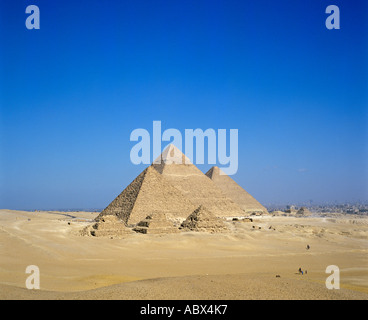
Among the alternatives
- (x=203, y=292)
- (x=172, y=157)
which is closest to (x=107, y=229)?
(x=203, y=292)

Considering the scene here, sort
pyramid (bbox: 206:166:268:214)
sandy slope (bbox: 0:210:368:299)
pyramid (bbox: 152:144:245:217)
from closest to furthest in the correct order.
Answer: sandy slope (bbox: 0:210:368:299) < pyramid (bbox: 152:144:245:217) < pyramid (bbox: 206:166:268:214)

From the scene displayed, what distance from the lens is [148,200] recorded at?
32812mm

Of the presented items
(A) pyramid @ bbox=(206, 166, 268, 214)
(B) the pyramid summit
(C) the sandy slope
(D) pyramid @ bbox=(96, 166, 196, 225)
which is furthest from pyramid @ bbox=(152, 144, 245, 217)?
(C) the sandy slope

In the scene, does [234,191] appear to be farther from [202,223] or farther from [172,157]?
[202,223]

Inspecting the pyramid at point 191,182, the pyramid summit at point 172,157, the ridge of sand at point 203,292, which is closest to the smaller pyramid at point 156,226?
the ridge of sand at point 203,292

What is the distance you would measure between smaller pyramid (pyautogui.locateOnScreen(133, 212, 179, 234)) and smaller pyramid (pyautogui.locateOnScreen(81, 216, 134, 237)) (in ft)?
3.43

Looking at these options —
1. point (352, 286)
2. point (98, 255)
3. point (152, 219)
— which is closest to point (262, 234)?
point (152, 219)

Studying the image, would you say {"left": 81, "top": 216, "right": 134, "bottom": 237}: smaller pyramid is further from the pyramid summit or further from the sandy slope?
Answer: the pyramid summit

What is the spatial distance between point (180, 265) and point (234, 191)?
47.3m

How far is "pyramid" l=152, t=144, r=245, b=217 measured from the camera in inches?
1775

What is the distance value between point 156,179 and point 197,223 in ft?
31.5

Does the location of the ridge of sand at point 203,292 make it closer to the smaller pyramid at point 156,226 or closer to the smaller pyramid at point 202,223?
the smaller pyramid at point 156,226

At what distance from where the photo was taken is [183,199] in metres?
35.4

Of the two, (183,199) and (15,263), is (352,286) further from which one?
(183,199)
